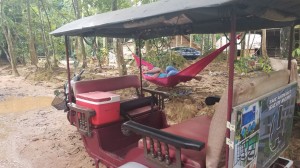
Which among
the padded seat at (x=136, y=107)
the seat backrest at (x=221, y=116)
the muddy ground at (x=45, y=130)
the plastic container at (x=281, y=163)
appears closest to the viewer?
the seat backrest at (x=221, y=116)

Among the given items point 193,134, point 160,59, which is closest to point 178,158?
point 193,134

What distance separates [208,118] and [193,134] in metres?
0.58

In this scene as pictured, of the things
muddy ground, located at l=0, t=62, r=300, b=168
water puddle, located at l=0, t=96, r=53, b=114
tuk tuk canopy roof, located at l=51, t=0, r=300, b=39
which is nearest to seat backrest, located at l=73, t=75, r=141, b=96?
tuk tuk canopy roof, located at l=51, t=0, r=300, b=39

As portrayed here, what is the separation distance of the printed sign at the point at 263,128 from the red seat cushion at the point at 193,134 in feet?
0.90

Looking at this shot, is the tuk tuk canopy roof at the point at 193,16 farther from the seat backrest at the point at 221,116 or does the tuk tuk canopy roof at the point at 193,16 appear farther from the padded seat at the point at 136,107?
the padded seat at the point at 136,107

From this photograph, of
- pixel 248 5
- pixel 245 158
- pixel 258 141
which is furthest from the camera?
pixel 258 141

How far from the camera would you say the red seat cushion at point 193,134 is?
1.71 meters

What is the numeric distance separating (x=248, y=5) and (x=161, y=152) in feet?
3.60

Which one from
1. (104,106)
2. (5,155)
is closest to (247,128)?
(104,106)

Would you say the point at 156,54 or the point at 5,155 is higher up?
the point at 156,54

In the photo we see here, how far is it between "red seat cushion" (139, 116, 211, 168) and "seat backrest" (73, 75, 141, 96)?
1.11m

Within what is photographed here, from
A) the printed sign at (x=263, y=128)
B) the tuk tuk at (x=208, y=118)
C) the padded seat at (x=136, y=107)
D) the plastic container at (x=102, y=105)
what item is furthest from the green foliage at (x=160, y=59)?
the printed sign at (x=263, y=128)

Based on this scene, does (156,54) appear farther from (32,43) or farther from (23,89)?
(32,43)

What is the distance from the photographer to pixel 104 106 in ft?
7.98
